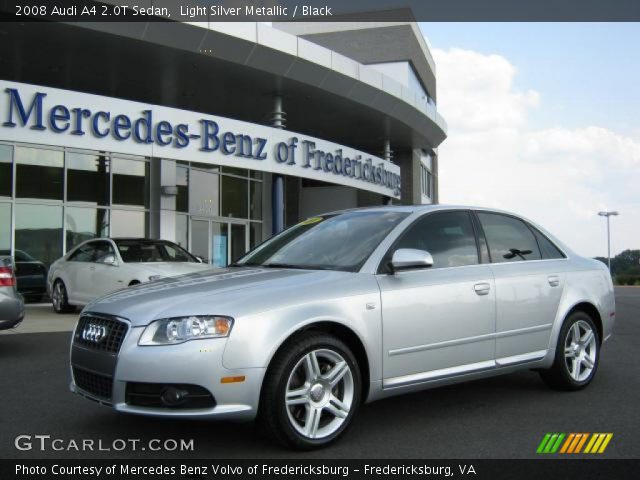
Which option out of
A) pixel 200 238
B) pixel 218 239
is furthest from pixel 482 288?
pixel 218 239

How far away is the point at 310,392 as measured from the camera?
12.6 feet

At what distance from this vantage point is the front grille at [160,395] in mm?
3559

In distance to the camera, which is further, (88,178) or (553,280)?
(88,178)

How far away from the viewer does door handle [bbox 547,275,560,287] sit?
536 centimetres

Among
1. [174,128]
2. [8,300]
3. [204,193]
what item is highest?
[174,128]

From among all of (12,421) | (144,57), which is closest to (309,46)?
(144,57)

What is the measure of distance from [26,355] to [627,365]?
6.70 meters

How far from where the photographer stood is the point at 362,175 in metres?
20.9

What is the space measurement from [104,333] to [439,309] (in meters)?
2.21

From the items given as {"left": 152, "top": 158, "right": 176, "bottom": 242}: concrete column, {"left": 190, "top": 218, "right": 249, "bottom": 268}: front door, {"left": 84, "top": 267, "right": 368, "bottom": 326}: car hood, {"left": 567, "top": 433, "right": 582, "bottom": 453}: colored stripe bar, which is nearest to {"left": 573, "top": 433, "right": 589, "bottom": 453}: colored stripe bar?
{"left": 567, "top": 433, "right": 582, "bottom": 453}: colored stripe bar

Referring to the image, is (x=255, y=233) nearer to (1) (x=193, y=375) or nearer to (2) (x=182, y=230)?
(2) (x=182, y=230)

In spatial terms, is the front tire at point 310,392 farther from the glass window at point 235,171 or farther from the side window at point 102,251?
the glass window at point 235,171

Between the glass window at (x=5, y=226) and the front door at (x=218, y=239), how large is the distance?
5.86 meters

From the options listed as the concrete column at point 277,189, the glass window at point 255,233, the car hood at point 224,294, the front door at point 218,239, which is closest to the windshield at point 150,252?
the concrete column at point 277,189
